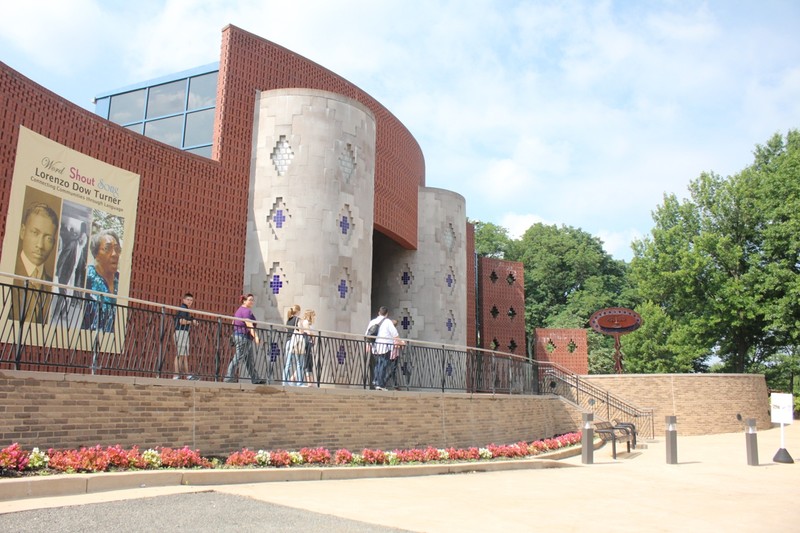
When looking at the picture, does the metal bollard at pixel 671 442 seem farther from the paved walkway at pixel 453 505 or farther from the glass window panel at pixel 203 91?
the glass window panel at pixel 203 91

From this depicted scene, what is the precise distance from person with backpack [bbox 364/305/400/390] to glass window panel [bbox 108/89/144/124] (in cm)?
1233

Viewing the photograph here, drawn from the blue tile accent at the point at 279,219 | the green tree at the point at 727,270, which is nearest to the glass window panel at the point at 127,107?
the blue tile accent at the point at 279,219

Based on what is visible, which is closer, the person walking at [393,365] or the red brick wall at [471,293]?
the person walking at [393,365]

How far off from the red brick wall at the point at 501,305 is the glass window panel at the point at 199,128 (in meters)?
18.3

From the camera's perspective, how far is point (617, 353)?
33469mm

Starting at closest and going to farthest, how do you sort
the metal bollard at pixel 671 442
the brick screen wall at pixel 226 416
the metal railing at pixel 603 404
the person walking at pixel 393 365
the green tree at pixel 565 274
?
the brick screen wall at pixel 226 416 < the person walking at pixel 393 365 < the metal bollard at pixel 671 442 < the metal railing at pixel 603 404 < the green tree at pixel 565 274

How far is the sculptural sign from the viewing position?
3338 cm

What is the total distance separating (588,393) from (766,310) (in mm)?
14023

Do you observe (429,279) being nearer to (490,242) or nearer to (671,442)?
(671,442)

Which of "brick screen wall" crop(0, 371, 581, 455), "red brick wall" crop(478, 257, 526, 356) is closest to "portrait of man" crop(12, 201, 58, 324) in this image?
"brick screen wall" crop(0, 371, 581, 455)

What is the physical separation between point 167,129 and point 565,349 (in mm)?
23209

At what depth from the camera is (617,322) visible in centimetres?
3375

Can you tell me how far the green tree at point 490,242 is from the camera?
64.5 meters

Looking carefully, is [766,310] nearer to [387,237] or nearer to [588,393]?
[588,393]
